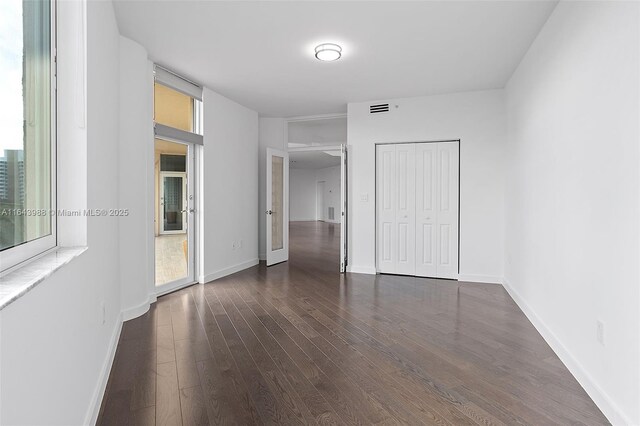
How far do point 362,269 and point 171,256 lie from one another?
304 centimetres

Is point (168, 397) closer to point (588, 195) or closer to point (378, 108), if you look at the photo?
point (588, 195)

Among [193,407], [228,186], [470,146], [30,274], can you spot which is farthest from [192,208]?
[470,146]

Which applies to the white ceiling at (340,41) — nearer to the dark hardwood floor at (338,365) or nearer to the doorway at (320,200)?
the dark hardwood floor at (338,365)

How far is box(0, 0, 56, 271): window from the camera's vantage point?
1.29 meters

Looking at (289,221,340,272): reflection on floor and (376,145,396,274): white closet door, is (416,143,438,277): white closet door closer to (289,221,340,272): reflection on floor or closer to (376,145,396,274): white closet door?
(376,145,396,274): white closet door

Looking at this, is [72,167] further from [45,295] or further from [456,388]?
[456,388]

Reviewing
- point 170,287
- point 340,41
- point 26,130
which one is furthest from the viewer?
point 170,287

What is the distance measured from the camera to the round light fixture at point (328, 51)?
3713mm

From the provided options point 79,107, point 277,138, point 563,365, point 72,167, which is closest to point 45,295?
point 72,167

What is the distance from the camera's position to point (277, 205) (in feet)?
22.6

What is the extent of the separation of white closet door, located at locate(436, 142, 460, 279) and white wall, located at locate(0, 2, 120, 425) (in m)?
4.40

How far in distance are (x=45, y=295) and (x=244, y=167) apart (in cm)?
499

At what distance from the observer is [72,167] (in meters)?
1.97

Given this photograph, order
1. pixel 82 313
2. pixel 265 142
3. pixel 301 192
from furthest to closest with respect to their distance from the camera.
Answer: pixel 301 192, pixel 265 142, pixel 82 313
